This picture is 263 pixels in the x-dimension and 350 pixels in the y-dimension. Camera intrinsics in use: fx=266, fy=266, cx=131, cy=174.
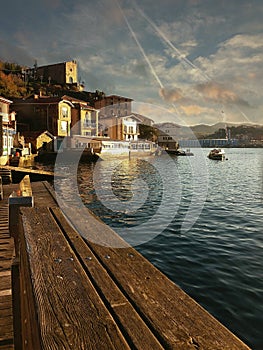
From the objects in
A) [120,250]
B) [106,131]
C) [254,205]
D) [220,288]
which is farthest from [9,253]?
[106,131]

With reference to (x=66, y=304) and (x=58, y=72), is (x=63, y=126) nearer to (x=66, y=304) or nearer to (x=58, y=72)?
(x=66, y=304)

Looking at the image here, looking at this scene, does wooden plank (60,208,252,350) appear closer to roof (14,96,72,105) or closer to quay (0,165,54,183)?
quay (0,165,54,183)

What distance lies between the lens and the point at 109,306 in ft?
5.22

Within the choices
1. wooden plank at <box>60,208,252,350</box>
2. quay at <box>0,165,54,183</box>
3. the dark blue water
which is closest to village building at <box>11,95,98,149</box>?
quay at <box>0,165,54,183</box>

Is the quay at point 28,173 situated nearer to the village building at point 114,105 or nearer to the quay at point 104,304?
the quay at point 104,304

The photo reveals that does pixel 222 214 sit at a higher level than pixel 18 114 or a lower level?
lower

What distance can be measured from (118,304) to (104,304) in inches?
3.5

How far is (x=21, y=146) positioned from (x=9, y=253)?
43.2 metres

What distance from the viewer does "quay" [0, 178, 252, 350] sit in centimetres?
132

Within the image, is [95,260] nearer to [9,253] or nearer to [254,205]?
[9,253]

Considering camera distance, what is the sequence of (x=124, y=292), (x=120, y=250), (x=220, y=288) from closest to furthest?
(x=124, y=292) < (x=120, y=250) < (x=220, y=288)

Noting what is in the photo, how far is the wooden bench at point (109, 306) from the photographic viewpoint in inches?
51.7

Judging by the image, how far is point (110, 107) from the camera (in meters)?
84.8

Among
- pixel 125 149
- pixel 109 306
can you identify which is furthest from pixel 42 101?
pixel 109 306
